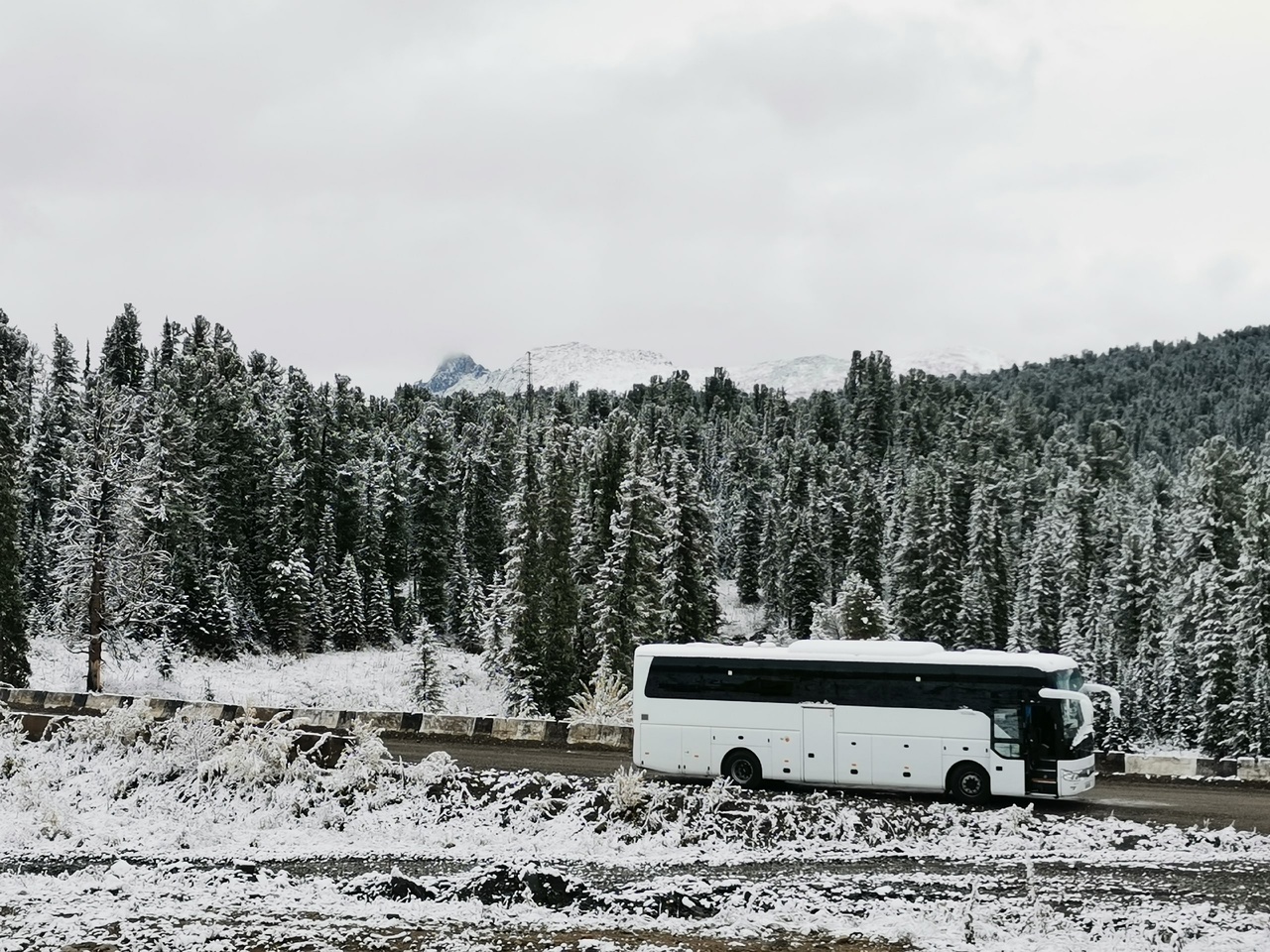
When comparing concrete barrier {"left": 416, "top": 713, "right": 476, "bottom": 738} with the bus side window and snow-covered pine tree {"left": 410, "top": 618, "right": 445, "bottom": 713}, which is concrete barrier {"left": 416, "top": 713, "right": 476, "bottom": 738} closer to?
the bus side window

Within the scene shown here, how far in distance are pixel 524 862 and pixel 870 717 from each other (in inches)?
318

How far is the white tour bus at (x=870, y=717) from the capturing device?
21141 millimetres

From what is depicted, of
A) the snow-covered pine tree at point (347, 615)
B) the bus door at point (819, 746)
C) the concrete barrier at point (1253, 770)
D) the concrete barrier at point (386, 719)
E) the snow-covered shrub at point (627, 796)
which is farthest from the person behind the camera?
the snow-covered pine tree at point (347, 615)

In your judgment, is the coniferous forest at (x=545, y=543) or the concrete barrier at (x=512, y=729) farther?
the coniferous forest at (x=545, y=543)

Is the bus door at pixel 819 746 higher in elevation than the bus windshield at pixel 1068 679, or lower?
lower

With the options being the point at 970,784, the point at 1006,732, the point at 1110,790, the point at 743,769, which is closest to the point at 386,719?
the point at 743,769

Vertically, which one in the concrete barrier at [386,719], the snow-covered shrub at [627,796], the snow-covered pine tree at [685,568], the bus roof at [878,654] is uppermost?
the snow-covered pine tree at [685,568]

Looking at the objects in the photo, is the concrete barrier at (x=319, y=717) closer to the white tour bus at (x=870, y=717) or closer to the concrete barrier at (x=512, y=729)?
the concrete barrier at (x=512, y=729)

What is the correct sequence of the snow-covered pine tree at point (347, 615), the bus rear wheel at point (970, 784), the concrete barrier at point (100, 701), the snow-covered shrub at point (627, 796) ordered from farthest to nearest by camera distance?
the snow-covered pine tree at point (347, 615) < the concrete barrier at point (100, 701) < the bus rear wheel at point (970, 784) < the snow-covered shrub at point (627, 796)

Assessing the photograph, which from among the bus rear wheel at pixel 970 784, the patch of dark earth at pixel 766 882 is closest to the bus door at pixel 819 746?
the bus rear wheel at pixel 970 784

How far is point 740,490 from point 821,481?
14376 millimetres

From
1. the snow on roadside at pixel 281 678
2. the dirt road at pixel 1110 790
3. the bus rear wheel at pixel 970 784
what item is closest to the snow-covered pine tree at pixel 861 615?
the snow on roadside at pixel 281 678

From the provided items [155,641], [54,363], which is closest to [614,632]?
[155,641]

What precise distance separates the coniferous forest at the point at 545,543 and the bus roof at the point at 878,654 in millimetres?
30814
